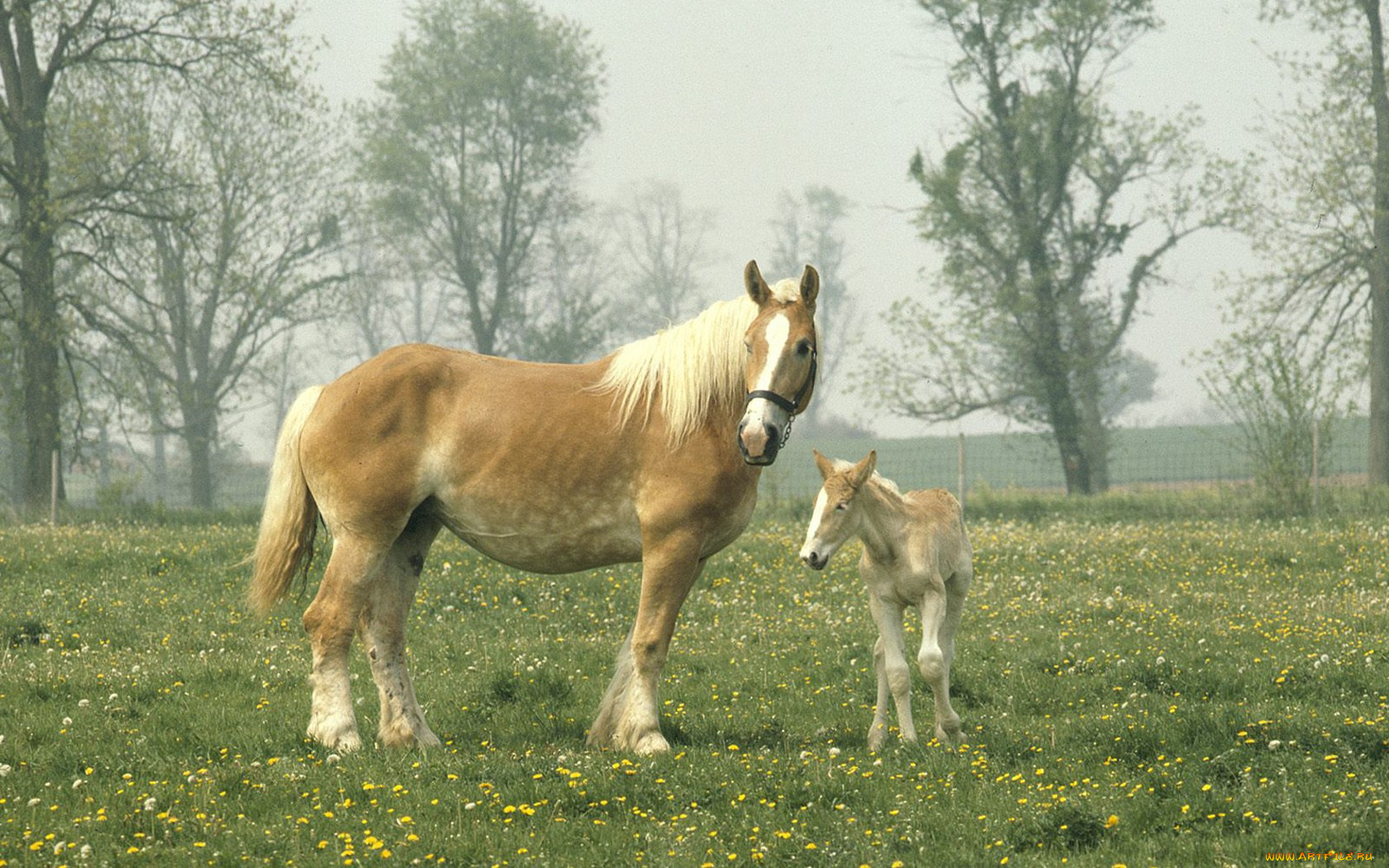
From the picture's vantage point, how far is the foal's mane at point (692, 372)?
27.6 feet

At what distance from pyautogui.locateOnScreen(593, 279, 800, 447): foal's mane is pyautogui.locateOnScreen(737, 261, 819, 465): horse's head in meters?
0.10

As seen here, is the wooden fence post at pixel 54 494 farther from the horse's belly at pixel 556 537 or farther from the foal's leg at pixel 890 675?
the foal's leg at pixel 890 675

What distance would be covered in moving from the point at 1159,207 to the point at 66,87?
31472mm

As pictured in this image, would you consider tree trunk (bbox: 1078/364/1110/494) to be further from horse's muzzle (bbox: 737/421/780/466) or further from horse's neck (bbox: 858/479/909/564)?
horse's muzzle (bbox: 737/421/780/466)

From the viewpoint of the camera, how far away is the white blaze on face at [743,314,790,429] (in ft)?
25.5

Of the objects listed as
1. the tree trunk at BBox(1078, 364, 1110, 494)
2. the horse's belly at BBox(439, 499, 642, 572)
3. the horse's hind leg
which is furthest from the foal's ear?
the tree trunk at BBox(1078, 364, 1110, 494)

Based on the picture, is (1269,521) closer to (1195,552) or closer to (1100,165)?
(1195,552)

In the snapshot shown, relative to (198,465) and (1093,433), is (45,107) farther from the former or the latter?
(1093,433)

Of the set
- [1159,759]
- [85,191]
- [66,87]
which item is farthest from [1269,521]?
[66,87]

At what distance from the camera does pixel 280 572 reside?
913 centimetres

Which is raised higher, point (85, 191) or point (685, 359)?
point (85, 191)

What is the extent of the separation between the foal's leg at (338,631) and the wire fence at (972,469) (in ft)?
47.4

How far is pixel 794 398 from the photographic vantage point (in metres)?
8.12

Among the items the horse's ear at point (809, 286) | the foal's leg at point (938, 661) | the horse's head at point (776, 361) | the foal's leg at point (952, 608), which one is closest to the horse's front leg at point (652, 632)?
the horse's head at point (776, 361)
